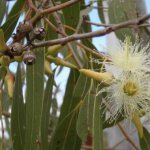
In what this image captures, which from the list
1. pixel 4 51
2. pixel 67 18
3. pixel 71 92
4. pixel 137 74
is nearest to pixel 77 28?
pixel 67 18

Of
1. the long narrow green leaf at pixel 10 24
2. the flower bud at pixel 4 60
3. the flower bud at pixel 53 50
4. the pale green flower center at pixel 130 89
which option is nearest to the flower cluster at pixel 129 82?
the pale green flower center at pixel 130 89

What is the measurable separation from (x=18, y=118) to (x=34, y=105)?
15cm

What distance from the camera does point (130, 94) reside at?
1.12 m

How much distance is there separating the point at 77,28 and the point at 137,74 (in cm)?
46

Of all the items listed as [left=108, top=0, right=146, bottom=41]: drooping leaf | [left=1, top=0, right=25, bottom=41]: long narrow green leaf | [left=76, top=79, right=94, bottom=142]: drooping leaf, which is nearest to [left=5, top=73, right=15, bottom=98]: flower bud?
[left=1, top=0, right=25, bottom=41]: long narrow green leaf

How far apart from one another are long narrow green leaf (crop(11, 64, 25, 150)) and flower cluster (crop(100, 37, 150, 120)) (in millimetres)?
325

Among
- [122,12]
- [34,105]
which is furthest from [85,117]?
[122,12]

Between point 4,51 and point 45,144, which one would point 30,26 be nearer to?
point 4,51

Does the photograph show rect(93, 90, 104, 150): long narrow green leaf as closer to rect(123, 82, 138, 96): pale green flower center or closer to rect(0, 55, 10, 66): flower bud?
rect(123, 82, 138, 96): pale green flower center

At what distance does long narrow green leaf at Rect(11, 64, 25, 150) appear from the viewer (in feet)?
4.34

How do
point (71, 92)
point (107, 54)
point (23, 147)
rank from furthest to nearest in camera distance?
1. point (71, 92)
2. point (23, 147)
3. point (107, 54)

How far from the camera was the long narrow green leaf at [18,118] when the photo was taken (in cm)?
132

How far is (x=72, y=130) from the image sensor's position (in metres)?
1.40

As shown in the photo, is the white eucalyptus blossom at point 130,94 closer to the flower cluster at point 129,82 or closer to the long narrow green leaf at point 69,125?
the flower cluster at point 129,82
